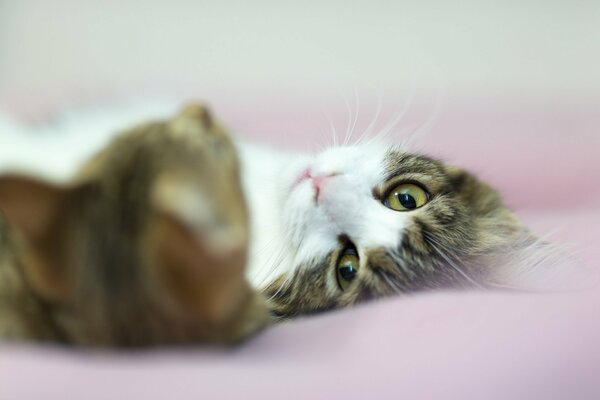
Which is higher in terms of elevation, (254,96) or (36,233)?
(254,96)

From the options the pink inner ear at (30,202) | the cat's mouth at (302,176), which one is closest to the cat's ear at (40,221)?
the pink inner ear at (30,202)

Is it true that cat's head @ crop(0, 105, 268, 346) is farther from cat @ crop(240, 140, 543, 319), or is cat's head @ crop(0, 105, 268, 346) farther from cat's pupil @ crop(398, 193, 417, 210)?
cat's pupil @ crop(398, 193, 417, 210)

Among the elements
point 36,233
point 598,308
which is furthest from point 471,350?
point 36,233

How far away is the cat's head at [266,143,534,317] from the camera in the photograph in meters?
0.89

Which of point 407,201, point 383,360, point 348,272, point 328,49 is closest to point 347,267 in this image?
point 348,272

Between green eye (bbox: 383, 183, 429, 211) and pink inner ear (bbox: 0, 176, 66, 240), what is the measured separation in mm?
517

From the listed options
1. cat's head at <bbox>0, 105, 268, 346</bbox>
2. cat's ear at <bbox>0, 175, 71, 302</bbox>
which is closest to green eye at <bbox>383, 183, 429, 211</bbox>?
cat's head at <bbox>0, 105, 268, 346</bbox>

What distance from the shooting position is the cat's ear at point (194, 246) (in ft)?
1.65

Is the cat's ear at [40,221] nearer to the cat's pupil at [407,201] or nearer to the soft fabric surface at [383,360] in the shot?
the soft fabric surface at [383,360]

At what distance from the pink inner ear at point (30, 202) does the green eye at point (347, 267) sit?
0.45m

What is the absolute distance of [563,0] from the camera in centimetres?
202

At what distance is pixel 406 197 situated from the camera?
0.97 metres

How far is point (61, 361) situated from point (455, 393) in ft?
1.12

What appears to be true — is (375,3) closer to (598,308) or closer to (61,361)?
(598,308)
